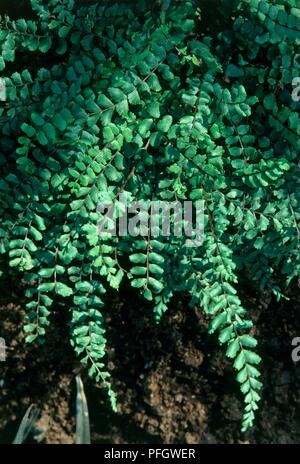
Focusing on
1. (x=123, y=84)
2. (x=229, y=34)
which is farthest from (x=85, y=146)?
(x=229, y=34)

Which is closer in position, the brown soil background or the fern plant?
the fern plant

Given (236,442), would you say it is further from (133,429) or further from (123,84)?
(123,84)

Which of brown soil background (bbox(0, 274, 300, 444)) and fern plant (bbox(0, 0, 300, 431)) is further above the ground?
fern plant (bbox(0, 0, 300, 431))

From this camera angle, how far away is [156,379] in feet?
8.06

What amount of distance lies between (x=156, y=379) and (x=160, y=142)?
992 mm

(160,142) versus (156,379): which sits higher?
(160,142)

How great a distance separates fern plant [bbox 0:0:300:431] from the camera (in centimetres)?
195

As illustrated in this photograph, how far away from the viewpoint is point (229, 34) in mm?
2084

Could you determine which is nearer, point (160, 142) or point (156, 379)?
point (160, 142)

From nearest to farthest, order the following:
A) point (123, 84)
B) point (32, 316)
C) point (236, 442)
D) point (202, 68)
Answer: point (123, 84), point (202, 68), point (32, 316), point (236, 442)

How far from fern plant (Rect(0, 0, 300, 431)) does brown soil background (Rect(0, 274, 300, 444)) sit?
11.7 inches

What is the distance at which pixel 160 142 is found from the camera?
2027 millimetres

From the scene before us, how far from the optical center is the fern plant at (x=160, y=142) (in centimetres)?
195
